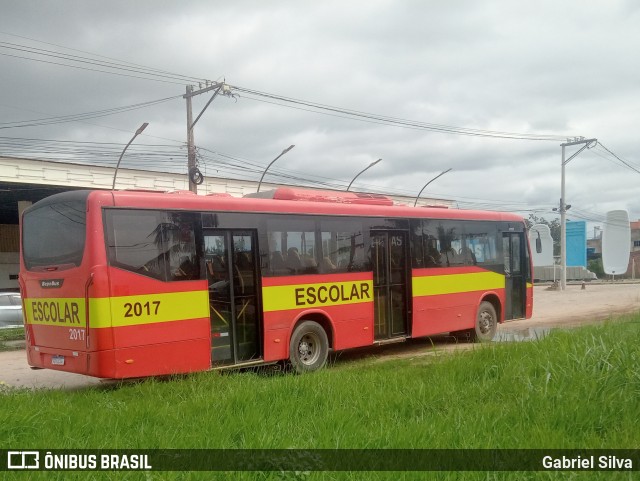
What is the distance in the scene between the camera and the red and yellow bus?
8234 mm

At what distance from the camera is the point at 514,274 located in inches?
597

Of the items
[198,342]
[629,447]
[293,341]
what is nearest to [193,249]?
[198,342]

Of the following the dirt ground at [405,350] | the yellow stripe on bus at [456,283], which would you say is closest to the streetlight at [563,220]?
the dirt ground at [405,350]

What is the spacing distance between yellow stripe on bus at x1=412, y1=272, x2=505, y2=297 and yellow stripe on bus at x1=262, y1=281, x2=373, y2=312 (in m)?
1.42

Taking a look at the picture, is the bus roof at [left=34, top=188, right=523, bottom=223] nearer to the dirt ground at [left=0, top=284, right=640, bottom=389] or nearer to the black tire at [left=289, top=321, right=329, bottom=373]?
the black tire at [left=289, top=321, right=329, bottom=373]

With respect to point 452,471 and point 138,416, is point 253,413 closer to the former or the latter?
point 138,416

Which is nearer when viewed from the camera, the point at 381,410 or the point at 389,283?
the point at 381,410

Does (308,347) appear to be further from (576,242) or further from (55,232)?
(576,242)

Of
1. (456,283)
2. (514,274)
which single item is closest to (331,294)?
(456,283)

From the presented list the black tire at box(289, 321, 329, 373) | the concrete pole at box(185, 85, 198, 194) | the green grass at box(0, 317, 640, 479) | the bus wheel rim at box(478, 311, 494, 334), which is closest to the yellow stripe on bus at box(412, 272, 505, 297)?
the bus wheel rim at box(478, 311, 494, 334)

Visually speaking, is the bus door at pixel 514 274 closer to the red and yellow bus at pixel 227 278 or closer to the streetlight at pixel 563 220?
the red and yellow bus at pixel 227 278

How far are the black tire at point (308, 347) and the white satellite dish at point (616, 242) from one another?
38.3 meters

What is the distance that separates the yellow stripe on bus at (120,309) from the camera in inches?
315

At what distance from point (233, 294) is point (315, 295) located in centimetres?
164
